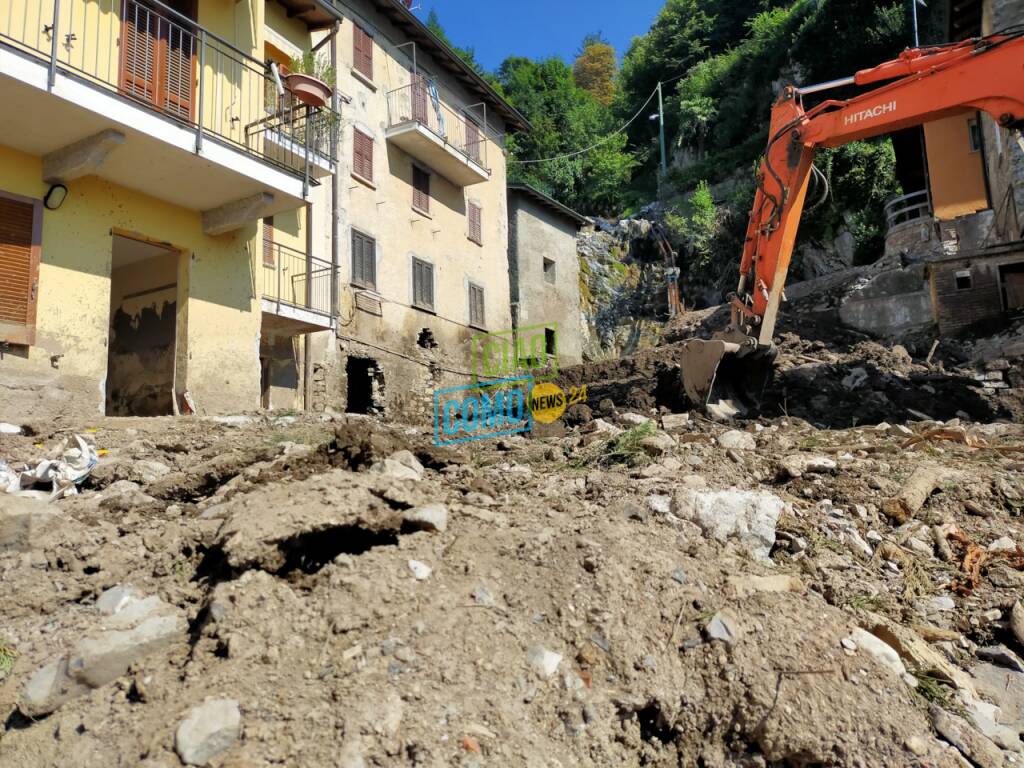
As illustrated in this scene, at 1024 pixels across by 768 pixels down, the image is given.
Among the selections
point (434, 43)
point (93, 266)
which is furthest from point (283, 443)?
point (434, 43)

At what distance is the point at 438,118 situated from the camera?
17531 mm

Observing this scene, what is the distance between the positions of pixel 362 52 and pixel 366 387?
6.98m

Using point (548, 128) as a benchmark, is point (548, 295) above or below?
below

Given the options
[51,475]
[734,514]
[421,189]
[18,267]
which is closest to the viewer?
[734,514]

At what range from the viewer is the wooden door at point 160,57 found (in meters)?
7.91

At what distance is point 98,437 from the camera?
6371 millimetres

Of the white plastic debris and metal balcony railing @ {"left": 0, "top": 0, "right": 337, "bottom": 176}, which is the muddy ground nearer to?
the white plastic debris

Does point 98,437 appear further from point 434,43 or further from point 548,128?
point 548,128

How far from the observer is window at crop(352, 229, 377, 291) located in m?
14.6

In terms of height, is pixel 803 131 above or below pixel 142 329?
above

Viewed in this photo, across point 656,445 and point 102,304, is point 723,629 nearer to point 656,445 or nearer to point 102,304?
point 656,445

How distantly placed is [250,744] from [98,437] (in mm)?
4790

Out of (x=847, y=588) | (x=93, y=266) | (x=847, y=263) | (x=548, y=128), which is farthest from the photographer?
(x=548, y=128)

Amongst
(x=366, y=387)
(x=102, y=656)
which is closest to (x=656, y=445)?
(x=102, y=656)
